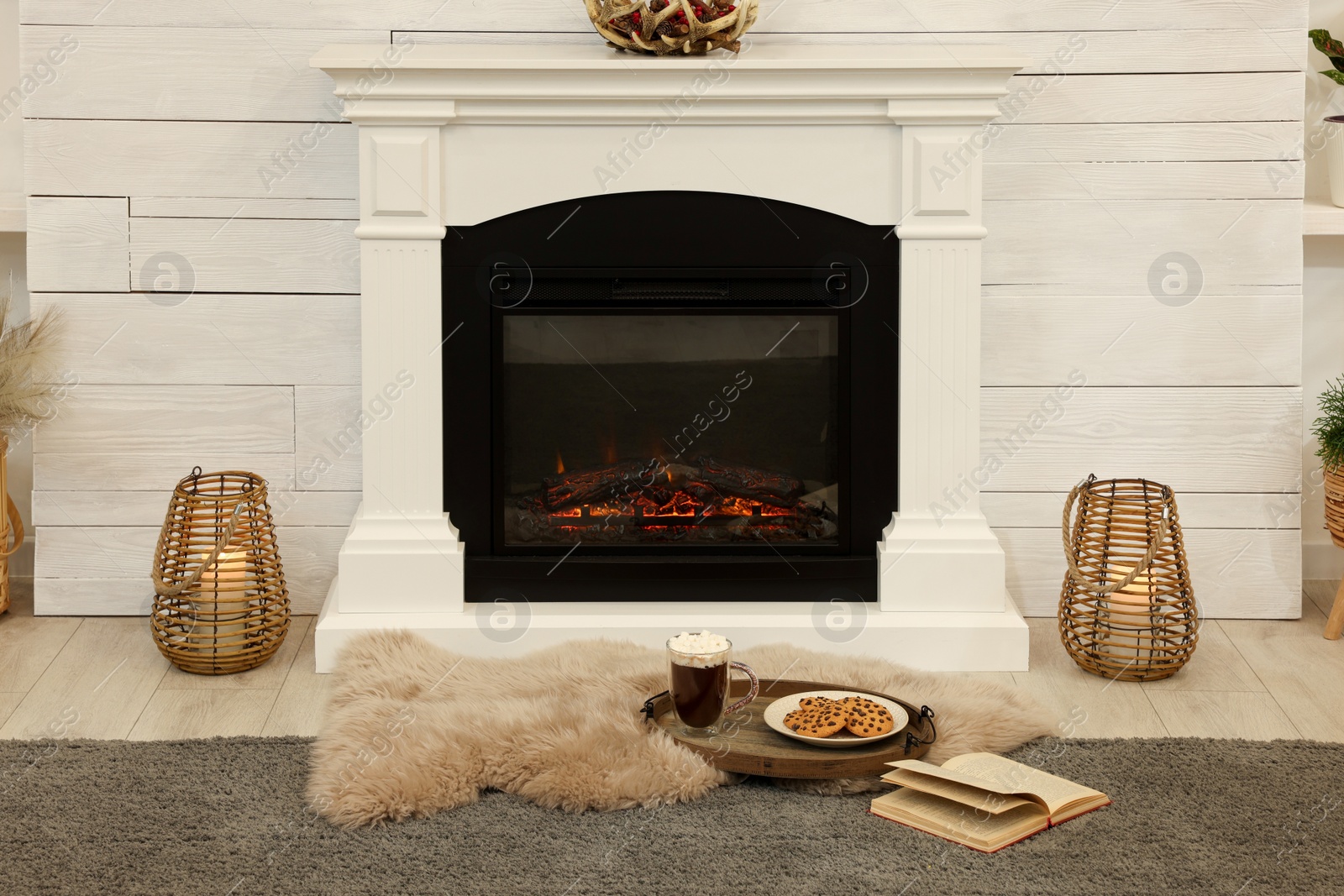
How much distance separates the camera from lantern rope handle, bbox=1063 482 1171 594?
2.63 metres

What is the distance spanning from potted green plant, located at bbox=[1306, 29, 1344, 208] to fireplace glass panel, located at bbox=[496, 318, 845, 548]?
4.19 feet

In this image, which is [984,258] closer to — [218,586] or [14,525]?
[218,586]

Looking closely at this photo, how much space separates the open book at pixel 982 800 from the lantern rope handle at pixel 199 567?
1.40m

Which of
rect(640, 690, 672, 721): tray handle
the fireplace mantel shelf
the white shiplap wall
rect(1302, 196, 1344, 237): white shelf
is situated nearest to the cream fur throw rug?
rect(640, 690, 672, 721): tray handle

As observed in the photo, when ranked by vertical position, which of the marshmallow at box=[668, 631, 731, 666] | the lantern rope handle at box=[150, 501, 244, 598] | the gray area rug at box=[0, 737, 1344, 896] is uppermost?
the lantern rope handle at box=[150, 501, 244, 598]

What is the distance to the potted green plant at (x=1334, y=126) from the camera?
3000mm

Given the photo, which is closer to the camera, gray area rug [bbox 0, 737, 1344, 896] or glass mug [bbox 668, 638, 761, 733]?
gray area rug [bbox 0, 737, 1344, 896]

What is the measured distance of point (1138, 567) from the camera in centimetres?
262

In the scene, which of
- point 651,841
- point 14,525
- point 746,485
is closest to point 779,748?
point 651,841

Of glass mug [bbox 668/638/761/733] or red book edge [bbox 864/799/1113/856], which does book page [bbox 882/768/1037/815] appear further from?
glass mug [bbox 668/638/761/733]

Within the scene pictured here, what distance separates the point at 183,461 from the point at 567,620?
1.01m

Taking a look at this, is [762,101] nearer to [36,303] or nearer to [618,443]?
[618,443]

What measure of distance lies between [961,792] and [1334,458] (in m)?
1.42

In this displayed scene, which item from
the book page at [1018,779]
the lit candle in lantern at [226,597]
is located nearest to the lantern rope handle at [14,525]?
the lit candle in lantern at [226,597]
